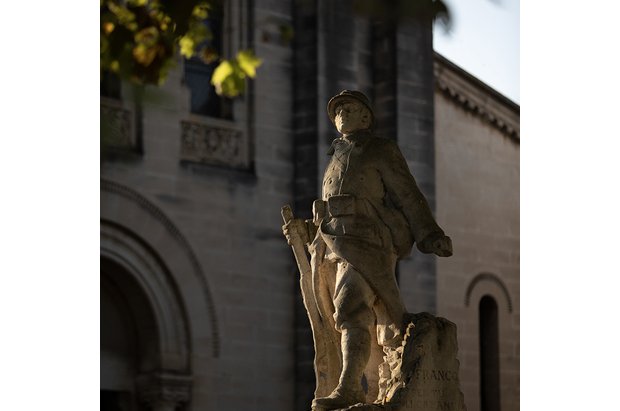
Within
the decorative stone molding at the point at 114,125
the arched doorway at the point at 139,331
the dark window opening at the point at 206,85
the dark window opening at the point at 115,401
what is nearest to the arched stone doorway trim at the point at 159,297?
the arched doorway at the point at 139,331

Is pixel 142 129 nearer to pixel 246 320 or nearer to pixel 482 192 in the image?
pixel 246 320

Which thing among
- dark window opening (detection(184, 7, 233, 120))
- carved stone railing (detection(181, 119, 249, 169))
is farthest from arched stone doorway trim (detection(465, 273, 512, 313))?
dark window opening (detection(184, 7, 233, 120))

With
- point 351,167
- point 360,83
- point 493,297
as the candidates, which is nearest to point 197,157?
point 360,83

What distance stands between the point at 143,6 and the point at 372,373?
3.10 meters

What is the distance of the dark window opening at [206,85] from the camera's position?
2117 cm

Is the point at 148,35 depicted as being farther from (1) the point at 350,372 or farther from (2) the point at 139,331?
(2) the point at 139,331

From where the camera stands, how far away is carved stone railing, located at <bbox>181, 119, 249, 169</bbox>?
2094 centimetres

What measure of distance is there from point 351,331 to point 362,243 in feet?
1.57

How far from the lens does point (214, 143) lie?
69.5 ft

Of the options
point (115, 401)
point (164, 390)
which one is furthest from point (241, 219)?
point (115, 401)

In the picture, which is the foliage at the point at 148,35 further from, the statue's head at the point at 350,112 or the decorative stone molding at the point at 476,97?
the decorative stone molding at the point at 476,97

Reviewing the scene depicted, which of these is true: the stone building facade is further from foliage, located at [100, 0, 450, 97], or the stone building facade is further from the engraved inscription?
foliage, located at [100, 0, 450, 97]

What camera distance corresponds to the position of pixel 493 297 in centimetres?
2533

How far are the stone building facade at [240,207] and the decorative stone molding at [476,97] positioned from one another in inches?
67.5
